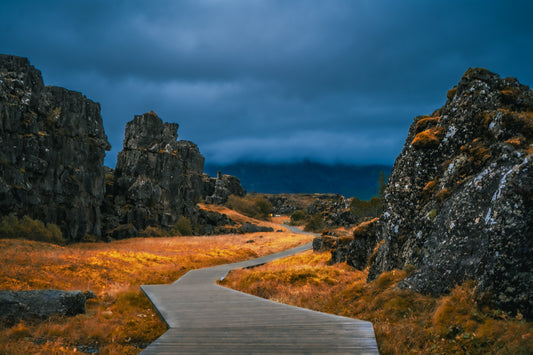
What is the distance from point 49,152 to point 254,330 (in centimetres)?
4902

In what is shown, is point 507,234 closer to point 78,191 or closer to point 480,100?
point 480,100

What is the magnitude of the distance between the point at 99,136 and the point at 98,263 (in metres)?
41.1

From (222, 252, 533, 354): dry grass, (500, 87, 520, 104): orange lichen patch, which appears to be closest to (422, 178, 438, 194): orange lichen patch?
(222, 252, 533, 354): dry grass

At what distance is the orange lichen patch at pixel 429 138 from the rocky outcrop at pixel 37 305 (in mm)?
15449

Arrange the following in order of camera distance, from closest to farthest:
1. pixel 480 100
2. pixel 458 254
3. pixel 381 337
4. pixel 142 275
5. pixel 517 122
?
pixel 381 337 < pixel 458 254 < pixel 517 122 < pixel 480 100 < pixel 142 275

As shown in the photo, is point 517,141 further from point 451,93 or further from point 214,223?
point 214,223

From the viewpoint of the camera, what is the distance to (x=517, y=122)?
10125 mm

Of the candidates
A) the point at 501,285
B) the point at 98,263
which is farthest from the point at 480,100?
the point at 98,263

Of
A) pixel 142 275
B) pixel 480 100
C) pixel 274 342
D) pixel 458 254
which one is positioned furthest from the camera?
pixel 142 275

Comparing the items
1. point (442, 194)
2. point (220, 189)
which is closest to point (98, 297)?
point (442, 194)

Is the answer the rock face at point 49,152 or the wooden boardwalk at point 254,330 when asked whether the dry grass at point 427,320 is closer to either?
the wooden boardwalk at point 254,330

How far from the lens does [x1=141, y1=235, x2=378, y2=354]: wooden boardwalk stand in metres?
6.88

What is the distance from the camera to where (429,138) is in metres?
13.2

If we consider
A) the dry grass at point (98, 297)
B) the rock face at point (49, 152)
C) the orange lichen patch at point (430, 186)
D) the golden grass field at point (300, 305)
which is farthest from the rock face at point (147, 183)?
the orange lichen patch at point (430, 186)
